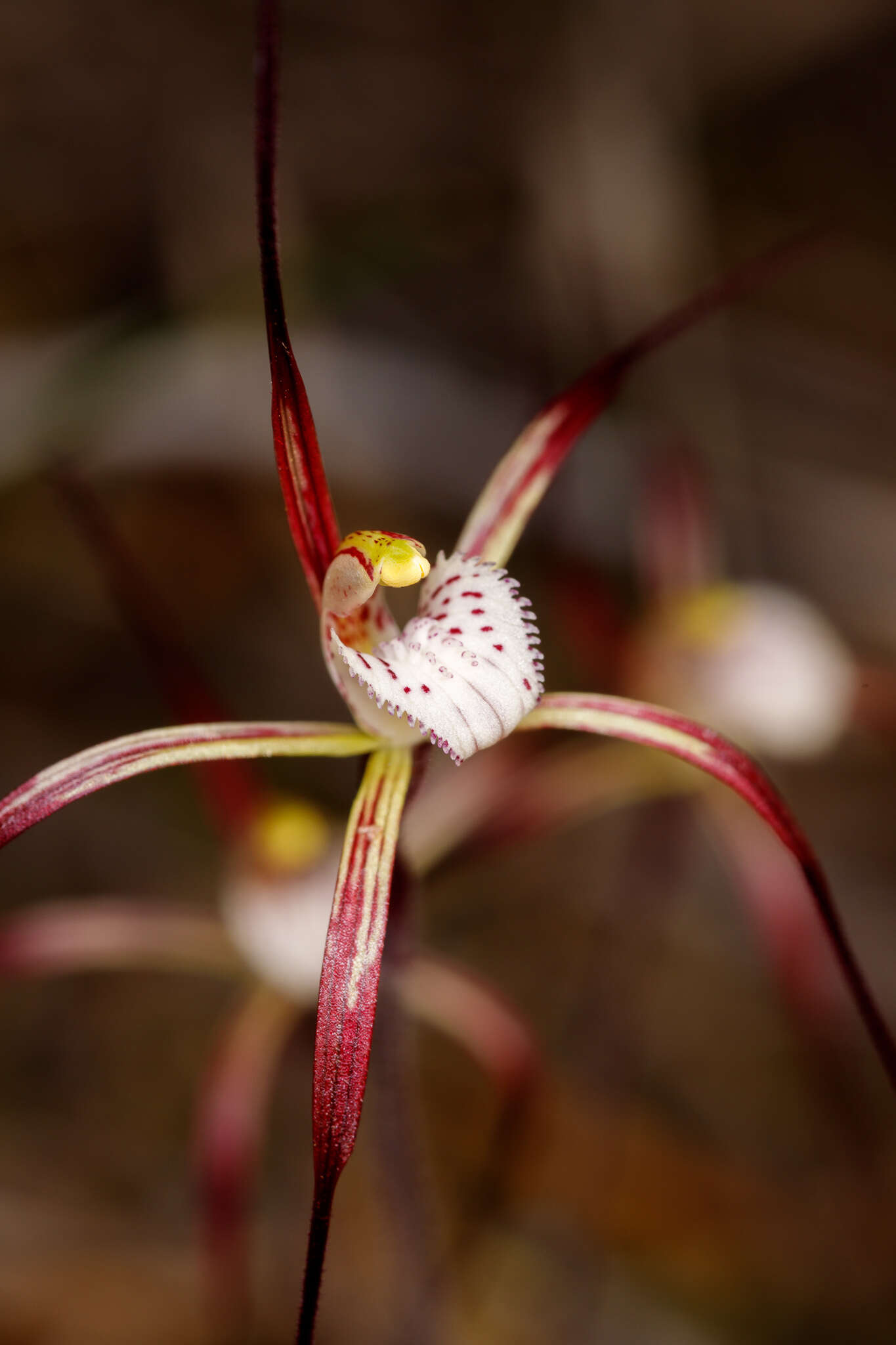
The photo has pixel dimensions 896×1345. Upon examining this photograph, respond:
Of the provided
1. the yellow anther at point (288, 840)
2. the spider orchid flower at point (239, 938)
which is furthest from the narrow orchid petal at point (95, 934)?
the yellow anther at point (288, 840)

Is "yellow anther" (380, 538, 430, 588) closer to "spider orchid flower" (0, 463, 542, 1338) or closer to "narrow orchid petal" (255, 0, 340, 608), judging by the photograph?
"narrow orchid petal" (255, 0, 340, 608)

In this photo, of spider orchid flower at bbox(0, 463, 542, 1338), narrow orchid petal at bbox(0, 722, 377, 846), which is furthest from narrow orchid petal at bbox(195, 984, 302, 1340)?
narrow orchid petal at bbox(0, 722, 377, 846)

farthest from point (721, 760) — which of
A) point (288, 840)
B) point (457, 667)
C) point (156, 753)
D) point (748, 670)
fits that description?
point (748, 670)

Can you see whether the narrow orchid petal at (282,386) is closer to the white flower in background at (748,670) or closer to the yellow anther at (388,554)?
the yellow anther at (388,554)

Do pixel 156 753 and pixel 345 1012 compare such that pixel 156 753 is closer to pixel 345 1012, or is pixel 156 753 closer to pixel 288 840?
pixel 345 1012

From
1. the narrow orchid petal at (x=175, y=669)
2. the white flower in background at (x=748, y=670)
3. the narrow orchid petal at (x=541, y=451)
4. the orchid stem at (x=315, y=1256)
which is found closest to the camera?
the orchid stem at (x=315, y=1256)

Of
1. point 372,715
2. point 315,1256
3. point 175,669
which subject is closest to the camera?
point 315,1256
